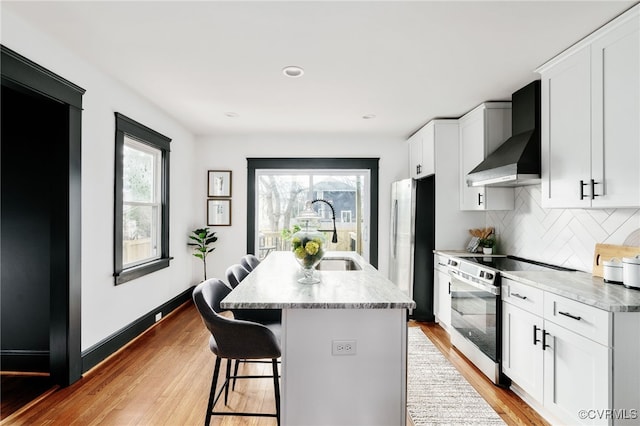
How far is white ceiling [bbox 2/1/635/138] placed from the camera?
6.56ft

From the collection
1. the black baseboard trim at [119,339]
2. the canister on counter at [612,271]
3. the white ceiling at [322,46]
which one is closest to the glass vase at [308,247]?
the white ceiling at [322,46]

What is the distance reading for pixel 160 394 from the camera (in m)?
2.54

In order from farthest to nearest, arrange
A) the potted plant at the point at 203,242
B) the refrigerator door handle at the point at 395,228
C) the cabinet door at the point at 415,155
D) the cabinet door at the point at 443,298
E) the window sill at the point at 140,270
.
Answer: the potted plant at the point at 203,242 → the refrigerator door handle at the point at 395,228 → the cabinet door at the point at 415,155 → the cabinet door at the point at 443,298 → the window sill at the point at 140,270

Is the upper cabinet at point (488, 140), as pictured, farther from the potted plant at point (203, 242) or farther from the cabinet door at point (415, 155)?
the potted plant at point (203, 242)

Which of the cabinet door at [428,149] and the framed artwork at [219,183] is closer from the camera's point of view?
the cabinet door at [428,149]

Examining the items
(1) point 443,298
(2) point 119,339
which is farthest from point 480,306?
(2) point 119,339

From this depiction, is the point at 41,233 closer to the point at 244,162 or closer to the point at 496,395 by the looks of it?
the point at 244,162

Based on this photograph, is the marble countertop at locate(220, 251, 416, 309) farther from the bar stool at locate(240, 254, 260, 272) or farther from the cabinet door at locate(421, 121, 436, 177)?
the cabinet door at locate(421, 121, 436, 177)

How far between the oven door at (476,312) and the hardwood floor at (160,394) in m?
0.27

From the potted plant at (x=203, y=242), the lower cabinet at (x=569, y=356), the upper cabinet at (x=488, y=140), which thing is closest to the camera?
the lower cabinet at (x=569, y=356)

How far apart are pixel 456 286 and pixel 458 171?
1447 mm

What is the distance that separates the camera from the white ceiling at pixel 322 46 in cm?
200

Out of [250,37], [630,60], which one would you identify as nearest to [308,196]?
[250,37]

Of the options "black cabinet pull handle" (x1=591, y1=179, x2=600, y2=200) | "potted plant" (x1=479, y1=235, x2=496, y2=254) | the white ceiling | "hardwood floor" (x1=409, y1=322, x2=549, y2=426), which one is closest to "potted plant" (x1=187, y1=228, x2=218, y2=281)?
the white ceiling
